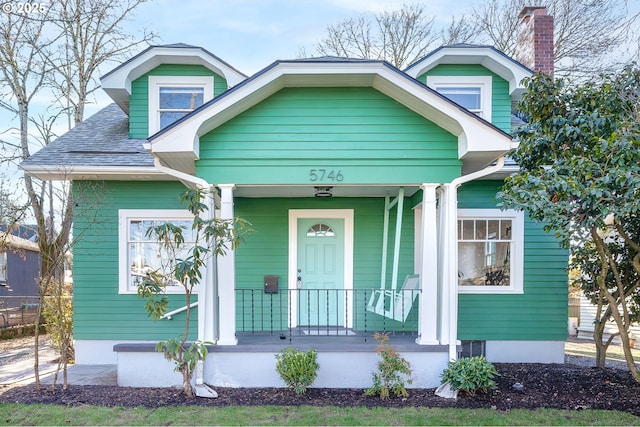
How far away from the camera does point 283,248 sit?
784 centimetres

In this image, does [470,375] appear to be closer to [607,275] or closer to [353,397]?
[353,397]

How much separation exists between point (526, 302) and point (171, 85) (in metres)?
7.48

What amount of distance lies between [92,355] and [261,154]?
15.8ft

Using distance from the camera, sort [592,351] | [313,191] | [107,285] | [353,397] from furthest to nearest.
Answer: [592,351], [107,285], [313,191], [353,397]

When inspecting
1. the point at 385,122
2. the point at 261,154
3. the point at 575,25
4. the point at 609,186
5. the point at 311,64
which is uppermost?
the point at 575,25

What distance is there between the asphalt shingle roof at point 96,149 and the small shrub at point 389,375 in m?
4.74

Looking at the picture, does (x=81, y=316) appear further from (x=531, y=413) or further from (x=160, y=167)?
(x=531, y=413)

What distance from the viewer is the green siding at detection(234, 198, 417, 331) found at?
25.6 feet

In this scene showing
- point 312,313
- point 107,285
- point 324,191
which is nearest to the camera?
point 324,191

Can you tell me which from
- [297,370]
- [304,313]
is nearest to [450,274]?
[297,370]

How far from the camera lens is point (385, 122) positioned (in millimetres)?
5773

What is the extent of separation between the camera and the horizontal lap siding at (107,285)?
7.46 metres

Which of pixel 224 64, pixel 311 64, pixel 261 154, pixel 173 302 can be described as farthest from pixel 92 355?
pixel 311 64

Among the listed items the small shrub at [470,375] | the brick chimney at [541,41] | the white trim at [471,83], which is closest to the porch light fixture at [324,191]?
the white trim at [471,83]
